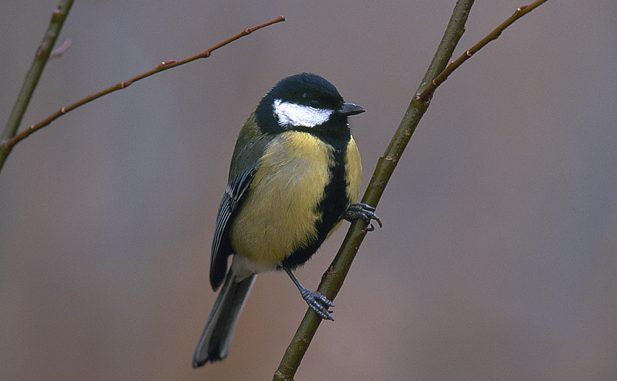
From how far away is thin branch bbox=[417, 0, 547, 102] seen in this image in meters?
1.54

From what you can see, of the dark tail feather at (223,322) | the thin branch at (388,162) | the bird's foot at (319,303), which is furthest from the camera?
the dark tail feather at (223,322)

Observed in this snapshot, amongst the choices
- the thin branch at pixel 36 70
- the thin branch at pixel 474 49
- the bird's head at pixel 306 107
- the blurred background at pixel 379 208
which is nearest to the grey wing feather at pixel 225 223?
the bird's head at pixel 306 107

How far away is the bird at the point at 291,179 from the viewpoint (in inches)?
100

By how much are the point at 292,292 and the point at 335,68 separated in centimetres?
105

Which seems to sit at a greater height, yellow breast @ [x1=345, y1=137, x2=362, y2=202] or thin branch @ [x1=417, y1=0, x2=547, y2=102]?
thin branch @ [x1=417, y1=0, x2=547, y2=102]

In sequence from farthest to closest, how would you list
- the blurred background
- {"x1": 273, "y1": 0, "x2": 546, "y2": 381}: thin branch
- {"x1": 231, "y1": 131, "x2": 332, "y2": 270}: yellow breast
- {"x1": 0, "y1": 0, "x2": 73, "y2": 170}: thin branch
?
the blurred background, {"x1": 231, "y1": 131, "x2": 332, "y2": 270}: yellow breast, {"x1": 273, "y1": 0, "x2": 546, "y2": 381}: thin branch, {"x1": 0, "y1": 0, "x2": 73, "y2": 170}: thin branch

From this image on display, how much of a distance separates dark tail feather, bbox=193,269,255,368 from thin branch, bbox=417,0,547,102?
1422mm

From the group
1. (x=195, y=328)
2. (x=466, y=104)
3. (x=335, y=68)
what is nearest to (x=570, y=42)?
(x=466, y=104)

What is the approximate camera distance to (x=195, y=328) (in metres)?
3.61

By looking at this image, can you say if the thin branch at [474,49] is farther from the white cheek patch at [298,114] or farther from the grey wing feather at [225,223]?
the grey wing feather at [225,223]

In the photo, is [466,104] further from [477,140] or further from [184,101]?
[184,101]

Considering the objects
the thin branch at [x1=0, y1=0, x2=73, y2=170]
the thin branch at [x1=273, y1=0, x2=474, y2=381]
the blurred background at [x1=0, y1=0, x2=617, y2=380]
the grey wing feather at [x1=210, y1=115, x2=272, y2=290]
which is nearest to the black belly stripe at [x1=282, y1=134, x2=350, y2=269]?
the grey wing feather at [x1=210, y1=115, x2=272, y2=290]

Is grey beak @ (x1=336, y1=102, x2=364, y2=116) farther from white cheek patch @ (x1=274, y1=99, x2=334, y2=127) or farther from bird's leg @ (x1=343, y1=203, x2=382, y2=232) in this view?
bird's leg @ (x1=343, y1=203, x2=382, y2=232)

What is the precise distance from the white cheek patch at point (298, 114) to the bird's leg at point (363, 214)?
0.30 m
